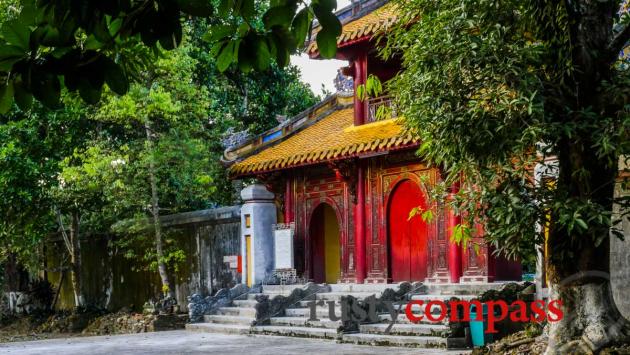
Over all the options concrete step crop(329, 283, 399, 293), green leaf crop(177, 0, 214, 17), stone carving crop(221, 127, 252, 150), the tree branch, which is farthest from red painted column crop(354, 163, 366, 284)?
green leaf crop(177, 0, 214, 17)

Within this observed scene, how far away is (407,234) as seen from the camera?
49.3 feet

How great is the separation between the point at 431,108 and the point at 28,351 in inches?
313

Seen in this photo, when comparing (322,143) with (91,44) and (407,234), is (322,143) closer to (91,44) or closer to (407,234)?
(407,234)

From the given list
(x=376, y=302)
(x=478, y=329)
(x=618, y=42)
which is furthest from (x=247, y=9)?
(x=376, y=302)

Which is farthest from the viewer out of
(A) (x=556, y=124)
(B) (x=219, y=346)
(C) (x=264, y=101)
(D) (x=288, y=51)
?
(C) (x=264, y=101)

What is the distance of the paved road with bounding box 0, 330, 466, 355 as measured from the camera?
10.9 m

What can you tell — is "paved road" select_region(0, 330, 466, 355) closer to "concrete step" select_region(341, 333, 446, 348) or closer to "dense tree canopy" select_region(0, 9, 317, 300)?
"concrete step" select_region(341, 333, 446, 348)

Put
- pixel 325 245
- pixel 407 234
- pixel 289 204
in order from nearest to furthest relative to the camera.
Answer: pixel 407 234, pixel 289 204, pixel 325 245

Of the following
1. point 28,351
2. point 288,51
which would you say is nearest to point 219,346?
point 28,351

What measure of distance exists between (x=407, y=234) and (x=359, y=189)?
1124mm

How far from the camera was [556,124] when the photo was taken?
6.27 meters

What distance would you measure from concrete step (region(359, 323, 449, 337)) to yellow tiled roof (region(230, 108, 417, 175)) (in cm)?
279

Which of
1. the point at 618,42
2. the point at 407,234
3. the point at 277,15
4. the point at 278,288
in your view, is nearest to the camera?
the point at 277,15

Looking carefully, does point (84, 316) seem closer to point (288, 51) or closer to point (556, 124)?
point (556, 124)
